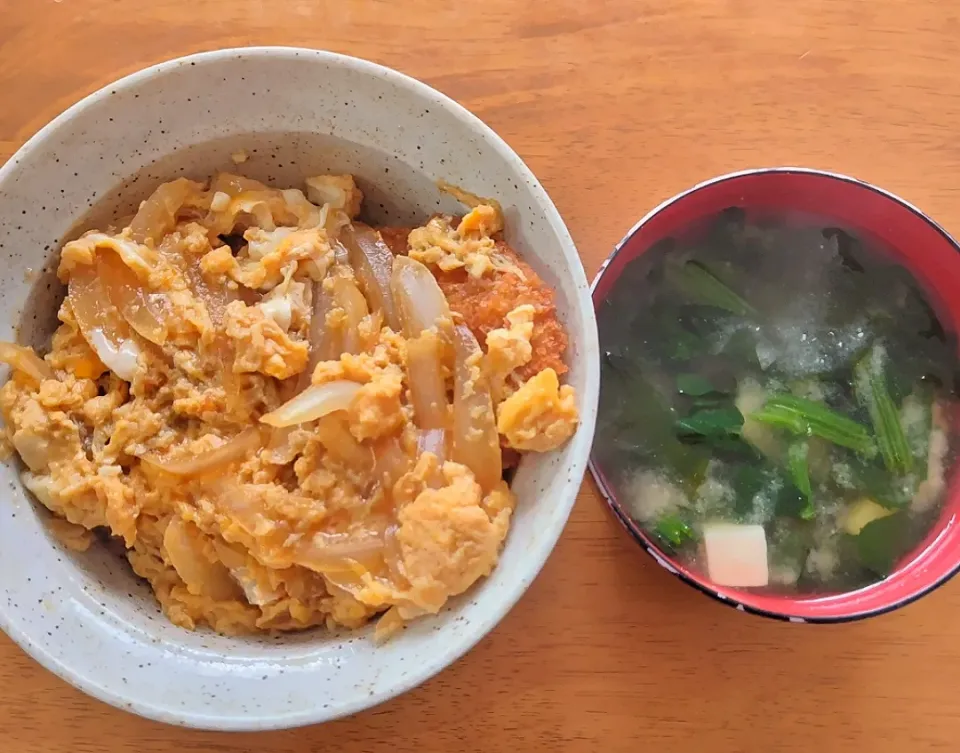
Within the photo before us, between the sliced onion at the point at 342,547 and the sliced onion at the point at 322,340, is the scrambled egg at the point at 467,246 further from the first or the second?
the sliced onion at the point at 342,547

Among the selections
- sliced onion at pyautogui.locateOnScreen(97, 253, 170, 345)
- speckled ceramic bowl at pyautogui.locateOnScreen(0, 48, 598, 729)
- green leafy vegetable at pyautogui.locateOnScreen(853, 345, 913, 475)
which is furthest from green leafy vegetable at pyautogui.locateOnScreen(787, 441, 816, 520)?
sliced onion at pyautogui.locateOnScreen(97, 253, 170, 345)

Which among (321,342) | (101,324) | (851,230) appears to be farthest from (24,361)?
(851,230)

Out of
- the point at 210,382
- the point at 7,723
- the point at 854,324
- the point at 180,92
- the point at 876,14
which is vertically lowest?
the point at 7,723

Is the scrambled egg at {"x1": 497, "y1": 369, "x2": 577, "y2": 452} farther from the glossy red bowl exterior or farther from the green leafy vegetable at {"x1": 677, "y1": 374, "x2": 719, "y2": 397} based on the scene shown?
Answer: the green leafy vegetable at {"x1": 677, "y1": 374, "x2": 719, "y2": 397}

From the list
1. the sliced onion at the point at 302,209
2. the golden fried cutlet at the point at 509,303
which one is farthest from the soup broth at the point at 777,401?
the sliced onion at the point at 302,209

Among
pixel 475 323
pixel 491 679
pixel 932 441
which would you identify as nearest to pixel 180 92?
pixel 475 323

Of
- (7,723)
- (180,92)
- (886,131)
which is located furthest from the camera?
(886,131)

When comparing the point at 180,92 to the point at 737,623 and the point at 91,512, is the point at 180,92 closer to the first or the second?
the point at 91,512
